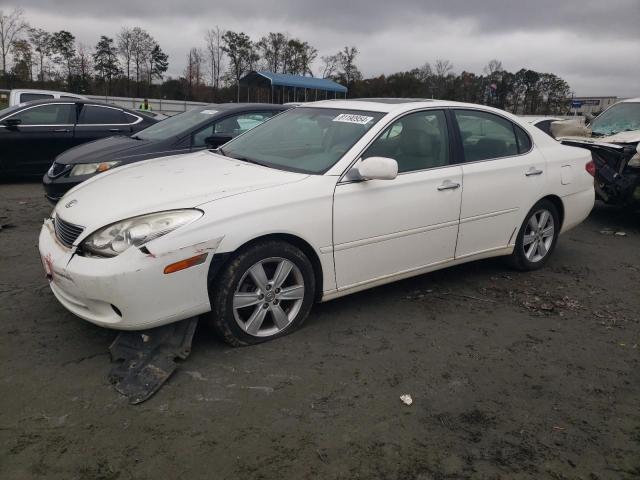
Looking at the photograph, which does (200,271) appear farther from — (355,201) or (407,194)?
(407,194)

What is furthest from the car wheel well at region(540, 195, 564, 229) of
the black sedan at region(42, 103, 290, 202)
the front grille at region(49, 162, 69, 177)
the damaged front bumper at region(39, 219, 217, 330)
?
the front grille at region(49, 162, 69, 177)

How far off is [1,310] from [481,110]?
4127 millimetres

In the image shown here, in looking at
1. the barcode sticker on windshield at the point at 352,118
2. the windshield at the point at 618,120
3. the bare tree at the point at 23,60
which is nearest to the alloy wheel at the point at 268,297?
the barcode sticker on windshield at the point at 352,118

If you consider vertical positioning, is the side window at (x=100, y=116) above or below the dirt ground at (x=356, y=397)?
above

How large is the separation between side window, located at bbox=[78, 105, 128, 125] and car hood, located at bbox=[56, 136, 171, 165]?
249 centimetres

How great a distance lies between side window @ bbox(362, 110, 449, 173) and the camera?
3.89 meters

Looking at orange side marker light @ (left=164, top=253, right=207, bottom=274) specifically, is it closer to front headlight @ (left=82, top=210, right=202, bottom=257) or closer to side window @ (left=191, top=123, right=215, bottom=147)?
front headlight @ (left=82, top=210, right=202, bottom=257)

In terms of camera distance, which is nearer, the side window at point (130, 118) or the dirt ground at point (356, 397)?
the dirt ground at point (356, 397)

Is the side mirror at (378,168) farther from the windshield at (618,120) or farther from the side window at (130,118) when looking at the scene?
the side window at (130,118)

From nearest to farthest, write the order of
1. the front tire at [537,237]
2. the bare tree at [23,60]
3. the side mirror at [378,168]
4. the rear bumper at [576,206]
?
the side mirror at [378,168] < the front tire at [537,237] < the rear bumper at [576,206] < the bare tree at [23,60]

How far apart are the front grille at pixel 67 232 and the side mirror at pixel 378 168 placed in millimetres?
1788

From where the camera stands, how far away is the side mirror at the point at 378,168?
3490 mm

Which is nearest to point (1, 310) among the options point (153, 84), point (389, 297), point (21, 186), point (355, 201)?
point (355, 201)

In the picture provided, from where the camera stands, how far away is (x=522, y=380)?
3.14 meters
